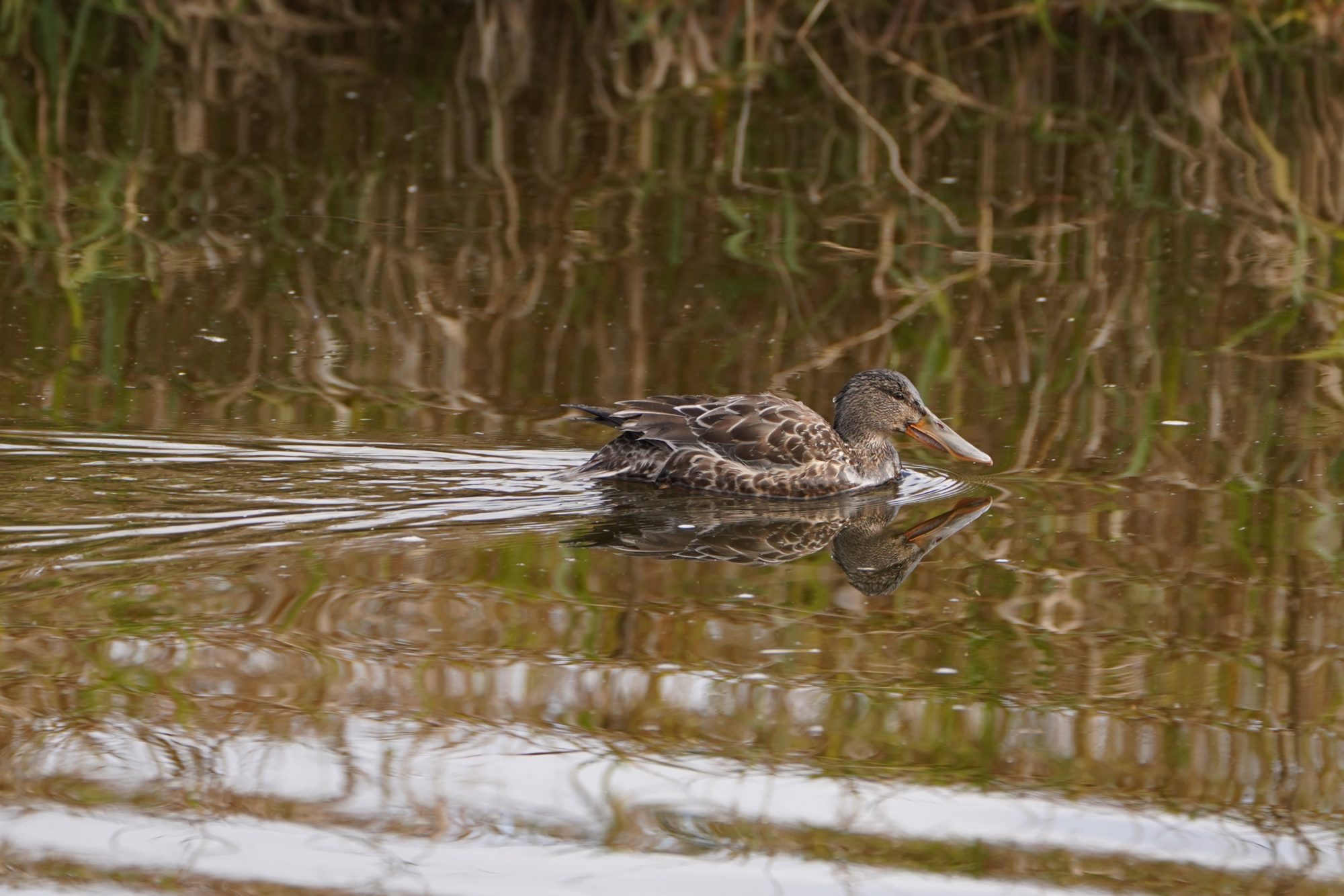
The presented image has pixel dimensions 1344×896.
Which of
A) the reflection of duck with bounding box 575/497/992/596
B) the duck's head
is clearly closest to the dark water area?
the reflection of duck with bounding box 575/497/992/596

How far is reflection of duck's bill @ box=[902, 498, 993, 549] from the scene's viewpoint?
6766 mm

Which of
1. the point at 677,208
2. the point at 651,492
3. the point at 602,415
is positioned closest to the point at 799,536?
the point at 651,492

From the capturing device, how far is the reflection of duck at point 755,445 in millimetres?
7211

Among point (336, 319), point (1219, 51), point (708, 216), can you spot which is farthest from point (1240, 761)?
point (1219, 51)

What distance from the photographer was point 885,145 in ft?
41.0

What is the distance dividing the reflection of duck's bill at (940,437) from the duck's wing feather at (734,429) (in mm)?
332

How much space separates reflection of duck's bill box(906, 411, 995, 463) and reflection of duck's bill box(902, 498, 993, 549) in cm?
28

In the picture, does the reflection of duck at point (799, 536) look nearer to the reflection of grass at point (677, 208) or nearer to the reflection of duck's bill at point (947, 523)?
the reflection of duck's bill at point (947, 523)

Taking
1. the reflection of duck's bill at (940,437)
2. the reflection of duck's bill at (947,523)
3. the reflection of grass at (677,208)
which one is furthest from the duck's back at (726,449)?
the reflection of grass at (677,208)

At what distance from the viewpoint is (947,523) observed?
22.7 feet

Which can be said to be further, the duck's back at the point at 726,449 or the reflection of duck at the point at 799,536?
the duck's back at the point at 726,449

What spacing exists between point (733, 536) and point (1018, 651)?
53.1 inches

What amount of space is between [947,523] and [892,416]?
28.5 inches

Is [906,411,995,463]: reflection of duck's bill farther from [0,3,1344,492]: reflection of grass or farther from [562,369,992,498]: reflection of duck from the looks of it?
[0,3,1344,492]: reflection of grass
